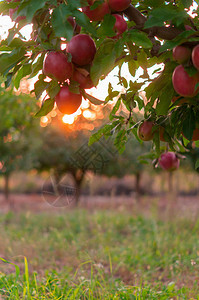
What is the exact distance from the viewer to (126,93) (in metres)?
1.67

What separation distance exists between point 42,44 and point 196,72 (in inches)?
22.1

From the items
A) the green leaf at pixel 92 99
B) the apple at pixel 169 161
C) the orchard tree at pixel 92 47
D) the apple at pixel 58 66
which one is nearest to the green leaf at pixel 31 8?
the orchard tree at pixel 92 47

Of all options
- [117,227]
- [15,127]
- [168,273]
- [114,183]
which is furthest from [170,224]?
[114,183]

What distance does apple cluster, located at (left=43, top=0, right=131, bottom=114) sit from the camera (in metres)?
1.17

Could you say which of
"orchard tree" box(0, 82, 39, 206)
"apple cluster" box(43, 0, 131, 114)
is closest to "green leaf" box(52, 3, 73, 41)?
"apple cluster" box(43, 0, 131, 114)

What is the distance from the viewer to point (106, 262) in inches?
155

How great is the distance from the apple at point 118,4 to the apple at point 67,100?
1.13 ft

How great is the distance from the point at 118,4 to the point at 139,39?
17 centimetres

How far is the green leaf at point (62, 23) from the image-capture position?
103cm

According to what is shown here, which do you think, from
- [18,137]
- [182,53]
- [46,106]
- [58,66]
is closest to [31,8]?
[58,66]

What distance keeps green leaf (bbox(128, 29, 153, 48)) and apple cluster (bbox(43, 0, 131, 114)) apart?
12 cm

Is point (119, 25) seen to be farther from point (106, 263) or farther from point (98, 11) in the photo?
point (106, 263)

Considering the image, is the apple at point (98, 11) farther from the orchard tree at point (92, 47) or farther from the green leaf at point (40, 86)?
the green leaf at point (40, 86)

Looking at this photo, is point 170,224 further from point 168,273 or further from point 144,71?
point 144,71
